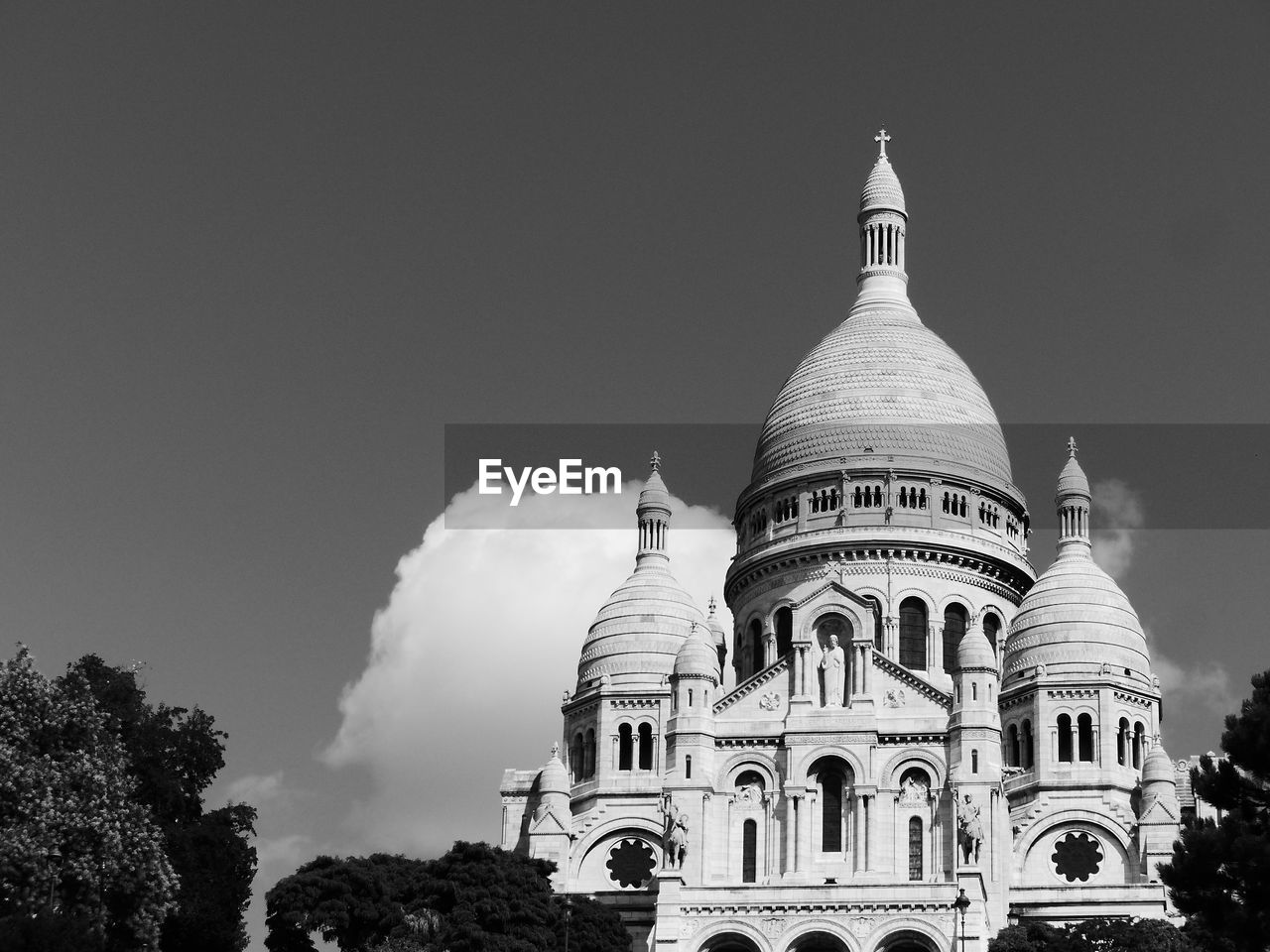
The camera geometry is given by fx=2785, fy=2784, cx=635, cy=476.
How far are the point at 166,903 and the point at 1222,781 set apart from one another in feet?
80.3

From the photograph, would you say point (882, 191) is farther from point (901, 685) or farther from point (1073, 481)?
point (901, 685)

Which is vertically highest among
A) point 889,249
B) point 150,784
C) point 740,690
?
point 889,249

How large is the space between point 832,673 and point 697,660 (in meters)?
4.30

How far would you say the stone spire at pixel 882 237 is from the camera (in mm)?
108625

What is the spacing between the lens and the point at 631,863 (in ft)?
299

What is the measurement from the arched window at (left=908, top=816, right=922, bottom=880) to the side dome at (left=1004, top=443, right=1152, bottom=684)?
9604mm

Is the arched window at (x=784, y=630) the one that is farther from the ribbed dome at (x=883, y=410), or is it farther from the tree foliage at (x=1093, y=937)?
the tree foliage at (x=1093, y=937)

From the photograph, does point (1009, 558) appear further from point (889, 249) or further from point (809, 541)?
point (889, 249)

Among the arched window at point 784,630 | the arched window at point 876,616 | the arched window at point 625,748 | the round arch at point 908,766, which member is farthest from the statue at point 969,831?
the arched window at point 625,748

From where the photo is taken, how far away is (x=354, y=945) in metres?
77.3

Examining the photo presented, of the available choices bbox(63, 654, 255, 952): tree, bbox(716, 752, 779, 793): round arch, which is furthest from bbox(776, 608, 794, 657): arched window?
bbox(63, 654, 255, 952): tree

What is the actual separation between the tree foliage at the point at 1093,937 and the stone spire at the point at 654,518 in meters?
24.4

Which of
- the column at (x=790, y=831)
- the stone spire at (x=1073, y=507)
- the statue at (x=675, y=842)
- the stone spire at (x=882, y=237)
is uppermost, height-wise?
the stone spire at (x=882, y=237)

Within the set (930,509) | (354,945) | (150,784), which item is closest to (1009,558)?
(930,509)
